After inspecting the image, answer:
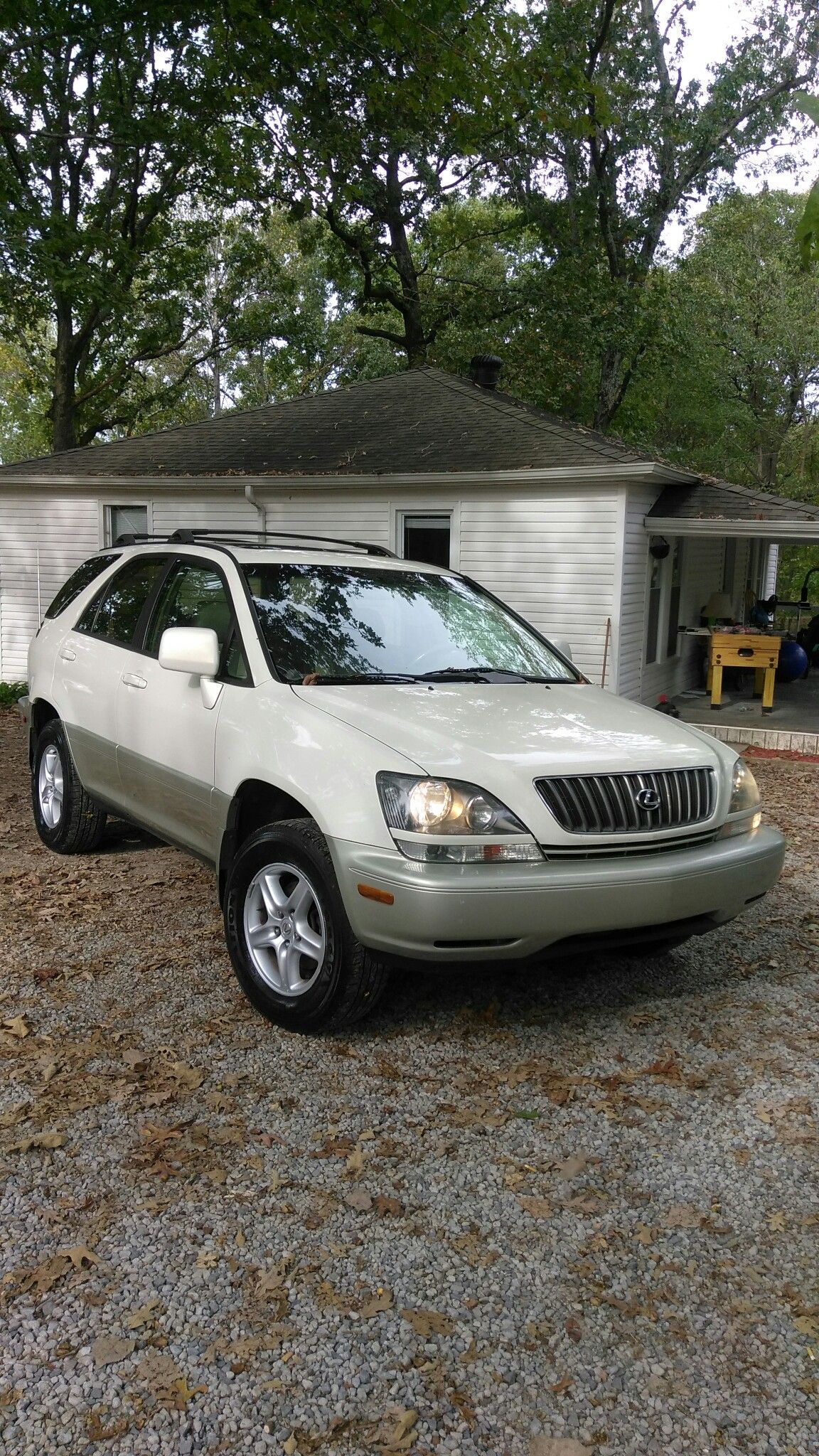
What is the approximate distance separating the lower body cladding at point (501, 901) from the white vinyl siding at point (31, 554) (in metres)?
13.5

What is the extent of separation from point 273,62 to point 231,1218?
12.3 m

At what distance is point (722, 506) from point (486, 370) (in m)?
5.33

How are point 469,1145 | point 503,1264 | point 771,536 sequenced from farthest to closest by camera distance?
point 771,536 < point 469,1145 < point 503,1264

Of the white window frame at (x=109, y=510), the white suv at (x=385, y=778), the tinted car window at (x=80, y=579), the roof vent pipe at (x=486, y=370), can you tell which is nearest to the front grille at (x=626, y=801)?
the white suv at (x=385, y=778)

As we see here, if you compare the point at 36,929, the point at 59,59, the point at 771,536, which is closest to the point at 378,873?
the point at 36,929

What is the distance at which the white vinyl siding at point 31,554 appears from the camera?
15.9m

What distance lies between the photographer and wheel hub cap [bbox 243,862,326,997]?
3.72m

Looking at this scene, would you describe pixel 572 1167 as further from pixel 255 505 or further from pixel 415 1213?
pixel 255 505

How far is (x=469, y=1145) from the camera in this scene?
10.4ft

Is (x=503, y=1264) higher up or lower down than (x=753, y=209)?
lower down

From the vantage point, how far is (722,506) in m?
12.9

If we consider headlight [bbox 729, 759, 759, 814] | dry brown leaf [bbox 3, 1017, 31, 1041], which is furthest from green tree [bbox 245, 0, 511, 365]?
dry brown leaf [bbox 3, 1017, 31, 1041]

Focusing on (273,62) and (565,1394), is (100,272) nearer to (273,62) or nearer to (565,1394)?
(273,62)

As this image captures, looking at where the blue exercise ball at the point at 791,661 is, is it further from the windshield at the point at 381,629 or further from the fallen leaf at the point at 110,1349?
the fallen leaf at the point at 110,1349
